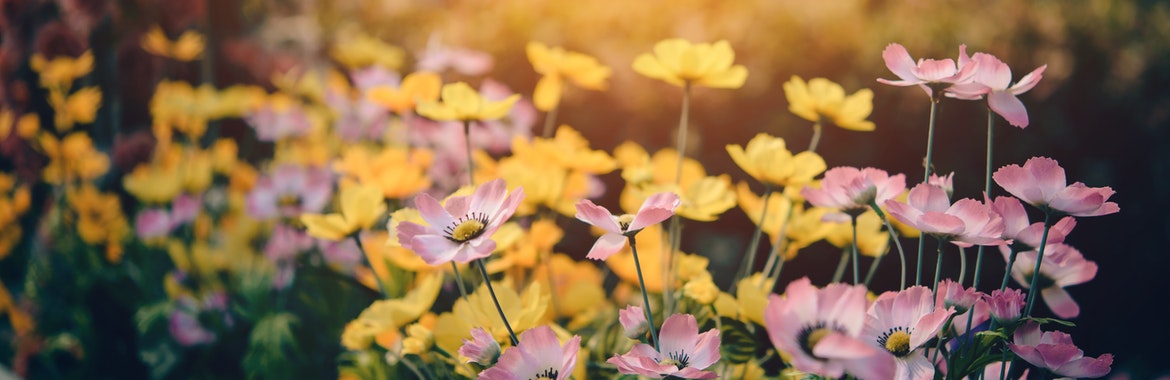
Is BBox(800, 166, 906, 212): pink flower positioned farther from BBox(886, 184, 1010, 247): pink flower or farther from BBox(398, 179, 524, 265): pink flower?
BBox(398, 179, 524, 265): pink flower

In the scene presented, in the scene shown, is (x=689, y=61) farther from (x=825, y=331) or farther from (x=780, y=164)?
(x=825, y=331)

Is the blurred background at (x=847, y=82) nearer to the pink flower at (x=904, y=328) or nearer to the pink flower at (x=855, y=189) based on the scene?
the pink flower at (x=855, y=189)

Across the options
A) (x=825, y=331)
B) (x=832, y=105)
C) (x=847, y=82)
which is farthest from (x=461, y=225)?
(x=847, y=82)

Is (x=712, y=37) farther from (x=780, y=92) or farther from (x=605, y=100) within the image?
(x=605, y=100)

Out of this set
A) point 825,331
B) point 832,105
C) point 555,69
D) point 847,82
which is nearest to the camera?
point 825,331

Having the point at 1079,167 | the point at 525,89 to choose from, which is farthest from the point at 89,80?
the point at 1079,167

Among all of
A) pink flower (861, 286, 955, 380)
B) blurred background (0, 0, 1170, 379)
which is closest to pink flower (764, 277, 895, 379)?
pink flower (861, 286, 955, 380)
